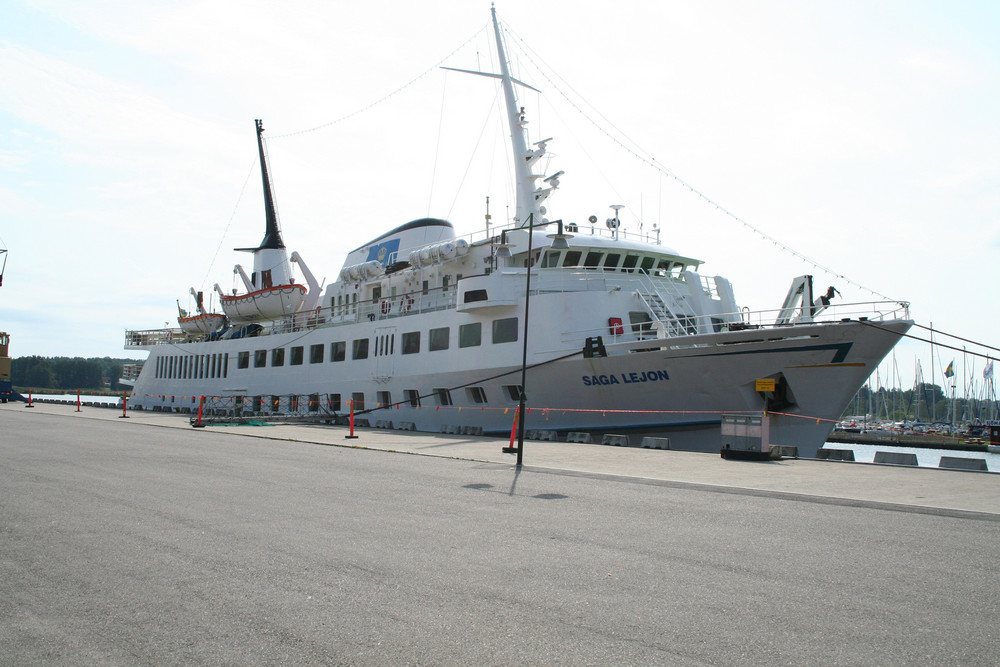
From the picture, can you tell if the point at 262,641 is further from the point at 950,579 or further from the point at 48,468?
the point at 48,468

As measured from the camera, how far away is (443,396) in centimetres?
2509

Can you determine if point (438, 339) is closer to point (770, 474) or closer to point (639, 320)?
point (639, 320)

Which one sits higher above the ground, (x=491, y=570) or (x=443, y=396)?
(x=443, y=396)

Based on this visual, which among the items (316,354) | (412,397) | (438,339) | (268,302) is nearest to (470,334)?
(438,339)

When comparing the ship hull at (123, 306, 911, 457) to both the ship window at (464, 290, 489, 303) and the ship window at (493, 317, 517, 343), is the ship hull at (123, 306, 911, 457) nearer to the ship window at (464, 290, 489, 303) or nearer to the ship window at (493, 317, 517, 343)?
the ship window at (493, 317, 517, 343)

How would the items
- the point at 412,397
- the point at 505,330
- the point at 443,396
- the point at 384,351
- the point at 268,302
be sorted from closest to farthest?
the point at 505,330 < the point at 443,396 < the point at 412,397 < the point at 384,351 < the point at 268,302

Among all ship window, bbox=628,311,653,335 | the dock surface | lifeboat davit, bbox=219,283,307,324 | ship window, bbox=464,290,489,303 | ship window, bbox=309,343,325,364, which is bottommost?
the dock surface

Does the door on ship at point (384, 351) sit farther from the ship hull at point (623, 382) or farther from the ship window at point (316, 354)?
the ship window at point (316, 354)

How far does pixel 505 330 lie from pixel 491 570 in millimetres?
17381

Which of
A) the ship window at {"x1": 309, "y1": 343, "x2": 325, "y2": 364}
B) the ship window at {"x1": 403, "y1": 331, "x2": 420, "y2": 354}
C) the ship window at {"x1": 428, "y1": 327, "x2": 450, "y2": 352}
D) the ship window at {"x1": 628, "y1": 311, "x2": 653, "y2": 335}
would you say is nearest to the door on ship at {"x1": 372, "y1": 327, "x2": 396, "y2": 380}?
the ship window at {"x1": 403, "y1": 331, "x2": 420, "y2": 354}

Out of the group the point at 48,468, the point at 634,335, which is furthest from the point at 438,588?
the point at 634,335

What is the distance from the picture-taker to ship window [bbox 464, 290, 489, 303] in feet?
74.4

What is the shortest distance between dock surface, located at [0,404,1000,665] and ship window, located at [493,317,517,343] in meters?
11.7

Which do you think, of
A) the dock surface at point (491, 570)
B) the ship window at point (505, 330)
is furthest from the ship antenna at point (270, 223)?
the dock surface at point (491, 570)
